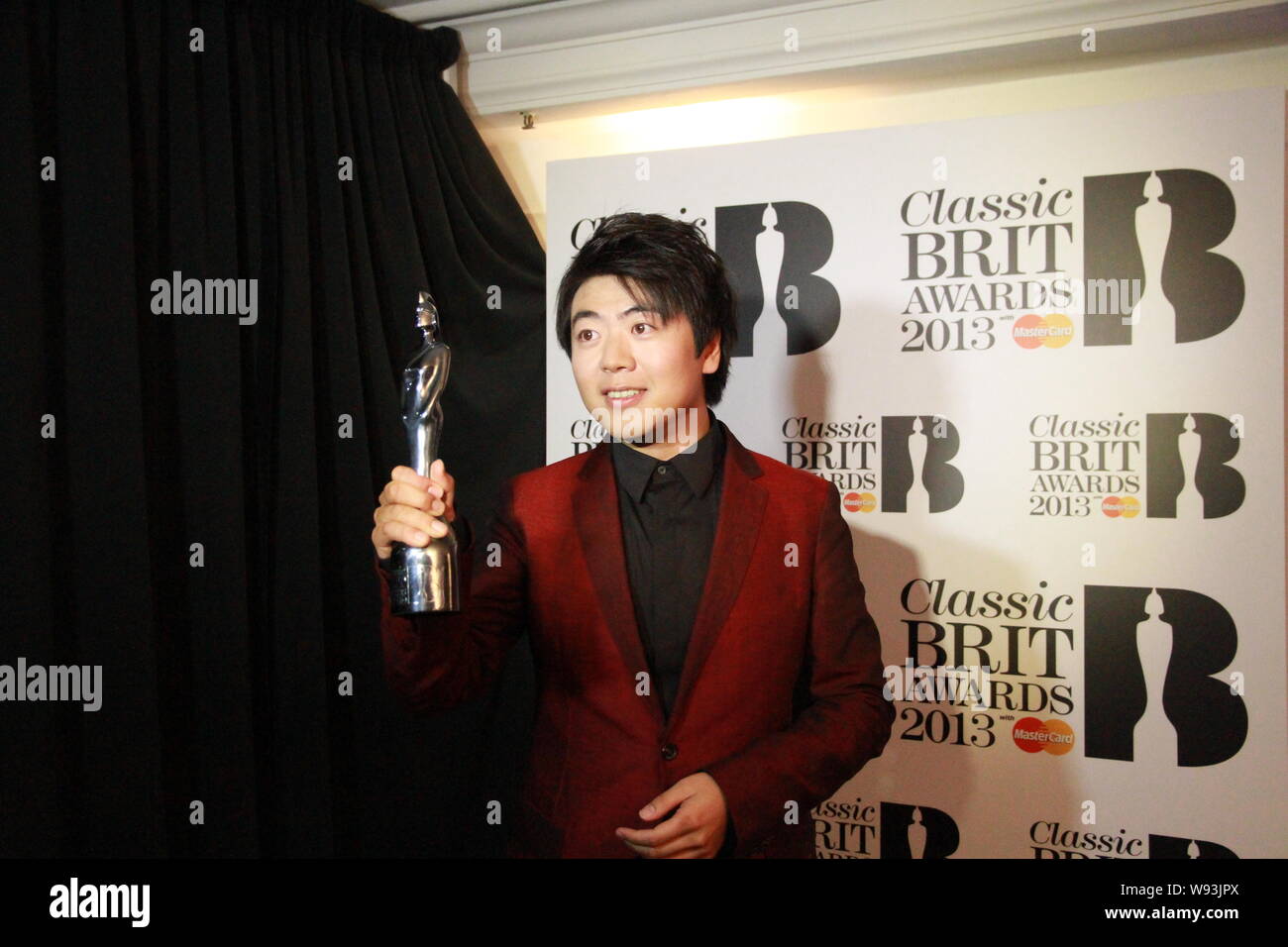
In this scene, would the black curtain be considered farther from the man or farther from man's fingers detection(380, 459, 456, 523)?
man's fingers detection(380, 459, 456, 523)

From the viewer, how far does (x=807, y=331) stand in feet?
7.16

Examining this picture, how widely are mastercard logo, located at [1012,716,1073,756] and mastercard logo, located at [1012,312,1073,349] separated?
819mm

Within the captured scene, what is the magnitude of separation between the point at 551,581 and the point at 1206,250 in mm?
1523

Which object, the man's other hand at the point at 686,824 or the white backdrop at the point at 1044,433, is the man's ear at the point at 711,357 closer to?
the white backdrop at the point at 1044,433

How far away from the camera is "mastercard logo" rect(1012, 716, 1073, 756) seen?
6.69 ft

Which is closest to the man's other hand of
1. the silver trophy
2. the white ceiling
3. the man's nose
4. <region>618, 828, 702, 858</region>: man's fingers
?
<region>618, 828, 702, 858</region>: man's fingers

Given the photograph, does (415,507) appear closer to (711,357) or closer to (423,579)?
(423,579)

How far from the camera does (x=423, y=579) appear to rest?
1.21 metres

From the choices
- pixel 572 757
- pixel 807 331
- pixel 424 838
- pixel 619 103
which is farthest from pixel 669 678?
pixel 619 103

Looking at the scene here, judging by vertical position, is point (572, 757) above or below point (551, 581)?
below

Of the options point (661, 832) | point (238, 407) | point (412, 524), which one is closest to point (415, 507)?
point (412, 524)

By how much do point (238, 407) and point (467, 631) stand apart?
3.39ft

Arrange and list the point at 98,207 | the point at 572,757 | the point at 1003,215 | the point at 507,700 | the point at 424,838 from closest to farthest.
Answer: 1. the point at 572,757
2. the point at 98,207
3. the point at 1003,215
4. the point at 424,838
5. the point at 507,700

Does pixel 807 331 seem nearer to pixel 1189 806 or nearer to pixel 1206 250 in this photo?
pixel 1206 250
